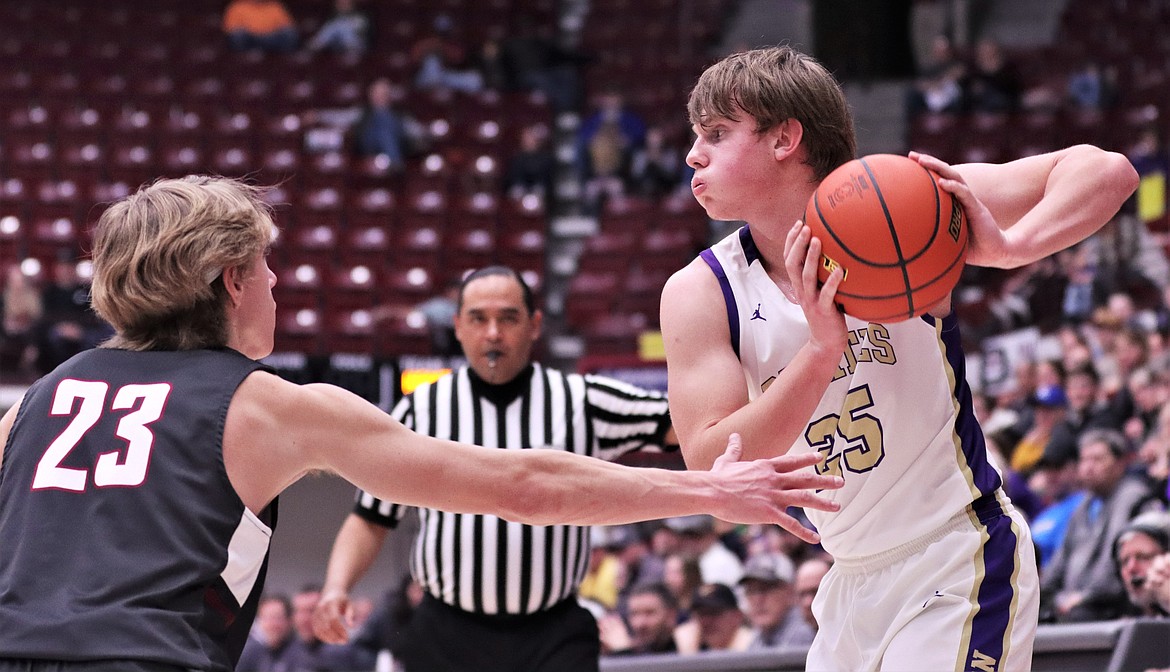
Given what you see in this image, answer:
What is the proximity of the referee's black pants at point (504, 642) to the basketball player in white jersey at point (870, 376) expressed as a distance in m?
1.70

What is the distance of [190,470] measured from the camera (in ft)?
8.22

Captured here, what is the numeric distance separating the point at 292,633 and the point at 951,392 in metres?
6.96

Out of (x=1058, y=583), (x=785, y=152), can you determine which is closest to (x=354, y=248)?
(x=1058, y=583)

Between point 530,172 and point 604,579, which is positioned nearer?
point 604,579

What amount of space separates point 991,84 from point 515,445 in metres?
11.6

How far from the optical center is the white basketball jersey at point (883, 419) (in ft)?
10.6

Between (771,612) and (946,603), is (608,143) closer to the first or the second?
(771,612)

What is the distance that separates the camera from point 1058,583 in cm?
714

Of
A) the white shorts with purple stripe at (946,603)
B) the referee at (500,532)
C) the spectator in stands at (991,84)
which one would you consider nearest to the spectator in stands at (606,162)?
the spectator in stands at (991,84)

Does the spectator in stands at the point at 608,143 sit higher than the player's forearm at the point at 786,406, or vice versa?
the spectator in stands at the point at 608,143

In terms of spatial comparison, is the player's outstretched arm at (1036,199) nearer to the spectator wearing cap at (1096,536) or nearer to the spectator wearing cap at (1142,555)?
the spectator wearing cap at (1142,555)

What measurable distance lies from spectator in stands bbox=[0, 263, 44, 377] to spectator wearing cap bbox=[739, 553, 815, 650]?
698cm

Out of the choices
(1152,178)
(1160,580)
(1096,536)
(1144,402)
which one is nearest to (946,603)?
(1160,580)

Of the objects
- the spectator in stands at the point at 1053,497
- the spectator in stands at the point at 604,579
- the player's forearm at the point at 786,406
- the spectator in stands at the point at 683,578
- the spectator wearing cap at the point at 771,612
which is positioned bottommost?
the spectator in stands at the point at 604,579
